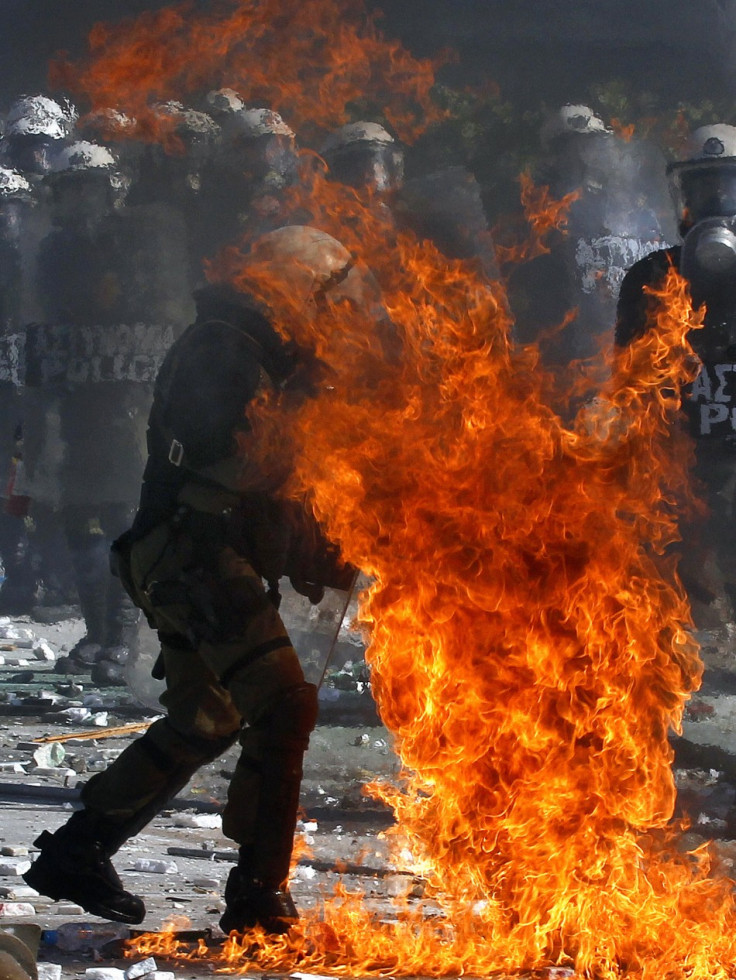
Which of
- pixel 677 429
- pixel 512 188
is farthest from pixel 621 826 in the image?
pixel 512 188

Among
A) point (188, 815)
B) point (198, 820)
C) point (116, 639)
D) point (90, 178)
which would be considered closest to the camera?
point (198, 820)

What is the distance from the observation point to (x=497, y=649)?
3.60m

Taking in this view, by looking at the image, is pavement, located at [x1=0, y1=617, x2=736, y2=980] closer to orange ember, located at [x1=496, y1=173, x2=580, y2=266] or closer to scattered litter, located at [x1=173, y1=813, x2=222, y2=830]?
scattered litter, located at [x1=173, y1=813, x2=222, y2=830]

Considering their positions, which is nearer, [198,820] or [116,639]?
[198,820]

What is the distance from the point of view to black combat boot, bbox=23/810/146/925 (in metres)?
3.57

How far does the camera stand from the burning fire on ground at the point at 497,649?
336 cm

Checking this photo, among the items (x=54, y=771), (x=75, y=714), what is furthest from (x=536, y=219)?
(x=54, y=771)

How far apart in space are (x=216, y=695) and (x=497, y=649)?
864mm

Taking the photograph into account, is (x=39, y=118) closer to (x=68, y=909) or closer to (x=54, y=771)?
(x=54, y=771)

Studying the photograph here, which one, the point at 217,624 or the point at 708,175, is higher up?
the point at 708,175

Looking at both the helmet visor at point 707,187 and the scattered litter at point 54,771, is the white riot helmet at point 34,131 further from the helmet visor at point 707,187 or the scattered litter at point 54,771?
the scattered litter at point 54,771

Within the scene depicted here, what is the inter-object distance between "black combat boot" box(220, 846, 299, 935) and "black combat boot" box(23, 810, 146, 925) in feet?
1.16

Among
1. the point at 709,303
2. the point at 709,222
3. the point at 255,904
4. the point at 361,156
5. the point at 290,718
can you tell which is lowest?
the point at 255,904

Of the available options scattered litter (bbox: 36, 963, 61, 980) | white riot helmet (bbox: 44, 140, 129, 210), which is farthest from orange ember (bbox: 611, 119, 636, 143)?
scattered litter (bbox: 36, 963, 61, 980)
